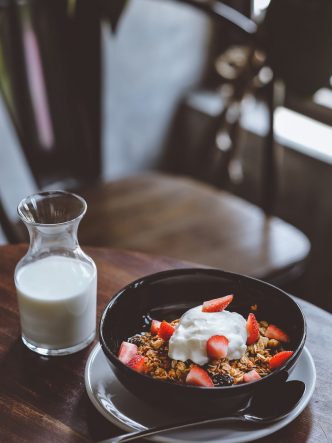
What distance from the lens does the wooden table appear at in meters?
0.78

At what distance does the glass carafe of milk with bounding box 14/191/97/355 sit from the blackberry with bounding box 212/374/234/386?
0.73 ft

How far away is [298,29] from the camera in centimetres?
192

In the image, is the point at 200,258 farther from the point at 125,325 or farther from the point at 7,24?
the point at 7,24

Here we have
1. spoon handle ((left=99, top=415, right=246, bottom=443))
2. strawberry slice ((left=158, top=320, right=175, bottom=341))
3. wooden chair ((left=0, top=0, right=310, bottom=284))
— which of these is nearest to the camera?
spoon handle ((left=99, top=415, right=246, bottom=443))

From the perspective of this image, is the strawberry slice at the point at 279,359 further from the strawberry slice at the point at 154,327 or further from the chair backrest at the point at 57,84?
the chair backrest at the point at 57,84

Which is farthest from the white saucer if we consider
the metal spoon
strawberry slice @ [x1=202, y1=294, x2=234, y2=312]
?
strawberry slice @ [x1=202, y1=294, x2=234, y2=312]

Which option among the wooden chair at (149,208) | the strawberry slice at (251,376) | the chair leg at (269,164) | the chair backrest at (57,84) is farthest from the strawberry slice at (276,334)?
the chair backrest at (57,84)

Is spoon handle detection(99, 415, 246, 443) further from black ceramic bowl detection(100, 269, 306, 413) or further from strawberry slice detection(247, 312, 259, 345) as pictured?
strawberry slice detection(247, 312, 259, 345)

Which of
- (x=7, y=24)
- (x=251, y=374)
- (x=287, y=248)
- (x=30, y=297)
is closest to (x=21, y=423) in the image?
(x=30, y=297)

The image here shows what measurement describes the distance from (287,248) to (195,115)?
54.6 inches

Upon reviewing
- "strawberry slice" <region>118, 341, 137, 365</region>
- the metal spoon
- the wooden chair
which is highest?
"strawberry slice" <region>118, 341, 137, 365</region>

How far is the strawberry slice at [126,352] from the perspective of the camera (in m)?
0.82

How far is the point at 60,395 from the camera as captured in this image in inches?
33.0

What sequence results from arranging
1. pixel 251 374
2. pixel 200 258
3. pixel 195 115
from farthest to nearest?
1. pixel 195 115
2. pixel 200 258
3. pixel 251 374
